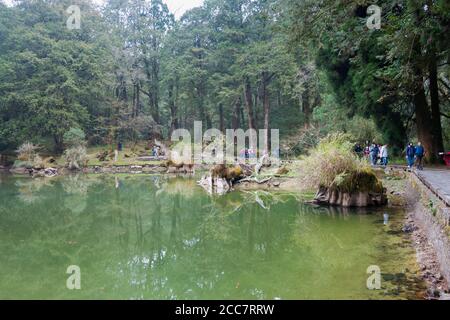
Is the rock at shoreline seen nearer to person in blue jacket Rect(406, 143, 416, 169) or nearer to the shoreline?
the shoreline

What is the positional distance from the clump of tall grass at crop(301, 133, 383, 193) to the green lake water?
841mm

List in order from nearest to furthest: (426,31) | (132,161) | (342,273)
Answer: (342,273)
(426,31)
(132,161)

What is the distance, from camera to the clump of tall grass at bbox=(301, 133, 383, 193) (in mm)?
10781

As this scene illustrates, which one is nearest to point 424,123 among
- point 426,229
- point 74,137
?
point 426,229

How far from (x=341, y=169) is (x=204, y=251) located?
214 inches

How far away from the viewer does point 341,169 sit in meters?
10.9

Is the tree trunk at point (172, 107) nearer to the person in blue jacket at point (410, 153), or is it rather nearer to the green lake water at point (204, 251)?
the green lake water at point (204, 251)

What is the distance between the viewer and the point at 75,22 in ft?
110

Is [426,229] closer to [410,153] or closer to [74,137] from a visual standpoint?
[410,153]

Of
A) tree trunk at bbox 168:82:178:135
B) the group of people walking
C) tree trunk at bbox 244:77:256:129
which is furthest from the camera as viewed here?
tree trunk at bbox 168:82:178:135

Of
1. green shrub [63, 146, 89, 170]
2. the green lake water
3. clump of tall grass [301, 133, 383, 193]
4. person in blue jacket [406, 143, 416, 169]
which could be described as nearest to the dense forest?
green shrub [63, 146, 89, 170]

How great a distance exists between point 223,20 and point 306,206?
1052 inches
